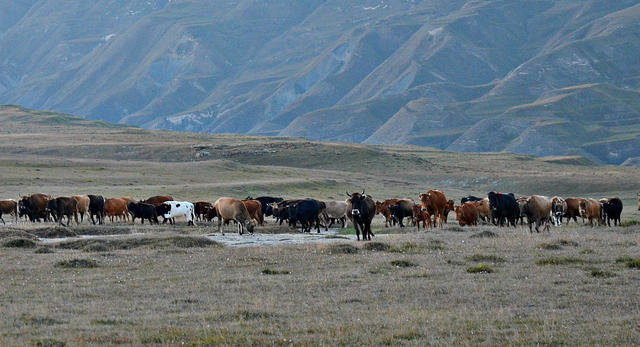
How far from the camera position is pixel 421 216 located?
1604 inches

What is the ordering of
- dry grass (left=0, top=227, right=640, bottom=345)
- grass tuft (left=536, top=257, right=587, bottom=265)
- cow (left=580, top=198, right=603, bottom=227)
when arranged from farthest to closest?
1. cow (left=580, top=198, right=603, bottom=227)
2. grass tuft (left=536, top=257, right=587, bottom=265)
3. dry grass (left=0, top=227, right=640, bottom=345)

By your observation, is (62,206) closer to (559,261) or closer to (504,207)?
(504,207)

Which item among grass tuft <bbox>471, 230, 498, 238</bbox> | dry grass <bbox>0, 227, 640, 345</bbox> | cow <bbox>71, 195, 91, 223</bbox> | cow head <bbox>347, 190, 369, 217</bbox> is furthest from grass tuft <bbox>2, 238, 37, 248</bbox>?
grass tuft <bbox>471, 230, 498, 238</bbox>

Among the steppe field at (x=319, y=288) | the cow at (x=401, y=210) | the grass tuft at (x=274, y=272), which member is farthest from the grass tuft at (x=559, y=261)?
the cow at (x=401, y=210)

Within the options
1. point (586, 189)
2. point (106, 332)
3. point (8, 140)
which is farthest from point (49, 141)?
point (106, 332)

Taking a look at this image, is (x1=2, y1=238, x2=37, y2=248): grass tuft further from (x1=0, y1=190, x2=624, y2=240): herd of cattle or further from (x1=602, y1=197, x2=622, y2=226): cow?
(x1=602, y1=197, x2=622, y2=226): cow

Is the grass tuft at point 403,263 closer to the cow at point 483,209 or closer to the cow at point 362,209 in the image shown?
the cow at point 362,209

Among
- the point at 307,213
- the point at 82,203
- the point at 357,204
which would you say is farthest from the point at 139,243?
the point at 82,203

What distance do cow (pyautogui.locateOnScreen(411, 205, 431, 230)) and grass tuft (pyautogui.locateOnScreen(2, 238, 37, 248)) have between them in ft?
55.1

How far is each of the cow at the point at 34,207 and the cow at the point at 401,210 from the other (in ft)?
54.5

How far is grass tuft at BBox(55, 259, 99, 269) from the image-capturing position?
2375cm

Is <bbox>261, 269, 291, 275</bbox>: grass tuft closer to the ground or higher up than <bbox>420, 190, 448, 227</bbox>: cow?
closer to the ground

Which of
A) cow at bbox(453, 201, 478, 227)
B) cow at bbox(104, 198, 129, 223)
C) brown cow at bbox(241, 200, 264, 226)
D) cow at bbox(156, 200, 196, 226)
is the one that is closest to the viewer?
brown cow at bbox(241, 200, 264, 226)

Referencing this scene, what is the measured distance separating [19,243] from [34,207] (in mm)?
15156
